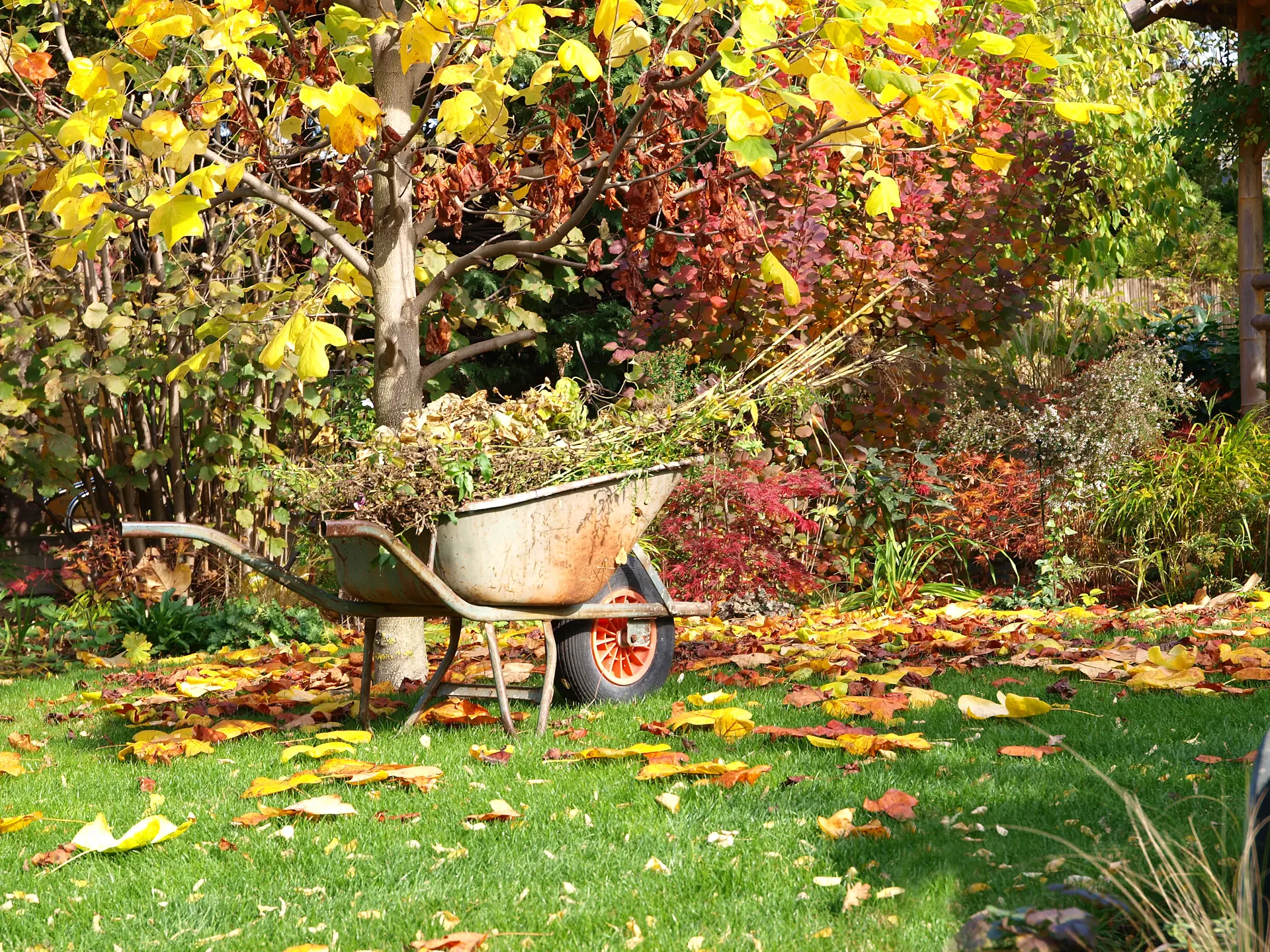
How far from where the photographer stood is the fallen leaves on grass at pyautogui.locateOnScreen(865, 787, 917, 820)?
2.50 m

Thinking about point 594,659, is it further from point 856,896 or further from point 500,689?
point 856,896

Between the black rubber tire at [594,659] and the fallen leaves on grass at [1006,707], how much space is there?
1128mm

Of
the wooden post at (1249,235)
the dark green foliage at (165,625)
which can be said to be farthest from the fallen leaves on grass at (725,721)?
the wooden post at (1249,235)

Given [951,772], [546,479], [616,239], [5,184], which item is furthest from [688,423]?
[5,184]

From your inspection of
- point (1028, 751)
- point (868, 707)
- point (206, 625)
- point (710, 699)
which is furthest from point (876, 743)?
point (206, 625)

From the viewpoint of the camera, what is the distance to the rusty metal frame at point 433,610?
3211 millimetres

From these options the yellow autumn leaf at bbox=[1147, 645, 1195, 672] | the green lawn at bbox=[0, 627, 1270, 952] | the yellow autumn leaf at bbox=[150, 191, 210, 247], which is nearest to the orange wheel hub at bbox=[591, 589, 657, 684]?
the green lawn at bbox=[0, 627, 1270, 952]

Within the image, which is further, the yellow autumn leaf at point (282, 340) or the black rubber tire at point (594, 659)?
the black rubber tire at point (594, 659)

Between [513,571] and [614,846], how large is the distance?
1.11m

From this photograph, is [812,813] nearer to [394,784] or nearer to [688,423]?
[394,784]

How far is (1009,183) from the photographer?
23.1 ft

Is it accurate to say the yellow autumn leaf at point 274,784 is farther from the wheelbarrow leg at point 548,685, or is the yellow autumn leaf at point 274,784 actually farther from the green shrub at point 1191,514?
the green shrub at point 1191,514

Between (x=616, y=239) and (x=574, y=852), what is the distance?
4.78 metres

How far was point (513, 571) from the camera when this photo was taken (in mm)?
3428
